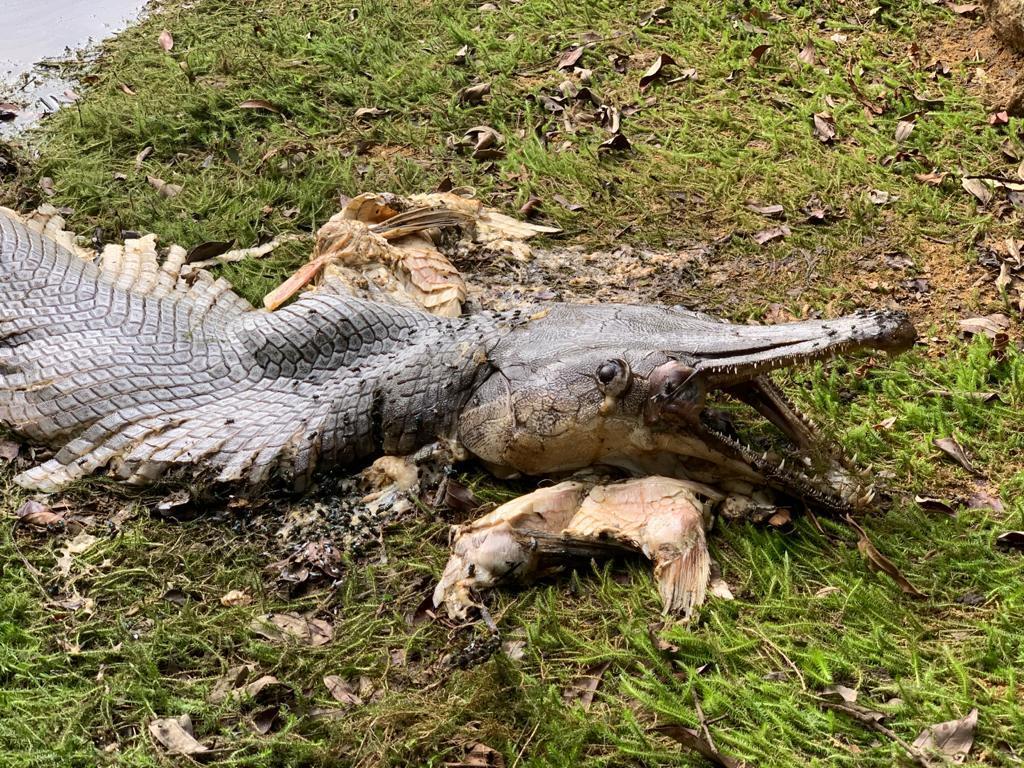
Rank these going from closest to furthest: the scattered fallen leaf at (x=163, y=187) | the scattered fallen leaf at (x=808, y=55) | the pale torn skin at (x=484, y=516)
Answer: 1. the pale torn skin at (x=484, y=516)
2. the scattered fallen leaf at (x=163, y=187)
3. the scattered fallen leaf at (x=808, y=55)

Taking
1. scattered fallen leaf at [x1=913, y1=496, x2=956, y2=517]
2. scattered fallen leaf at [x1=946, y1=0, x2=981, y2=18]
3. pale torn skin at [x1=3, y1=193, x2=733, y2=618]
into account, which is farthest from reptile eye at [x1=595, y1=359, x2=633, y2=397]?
scattered fallen leaf at [x1=946, y1=0, x2=981, y2=18]

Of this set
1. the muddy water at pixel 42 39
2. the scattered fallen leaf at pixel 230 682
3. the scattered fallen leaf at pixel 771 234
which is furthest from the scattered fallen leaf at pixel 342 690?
the muddy water at pixel 42 39

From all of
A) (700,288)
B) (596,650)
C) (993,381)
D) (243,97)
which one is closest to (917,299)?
(993,381)

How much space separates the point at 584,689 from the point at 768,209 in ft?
9.91

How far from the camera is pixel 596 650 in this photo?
322 centimetres

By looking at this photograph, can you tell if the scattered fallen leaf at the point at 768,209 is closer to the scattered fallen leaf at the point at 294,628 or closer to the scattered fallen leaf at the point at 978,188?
the scattered fallen leaf at the point at 978,188

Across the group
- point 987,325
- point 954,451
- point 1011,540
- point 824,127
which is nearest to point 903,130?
point 824,127

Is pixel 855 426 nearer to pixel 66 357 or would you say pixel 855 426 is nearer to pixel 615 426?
pixel 615 426

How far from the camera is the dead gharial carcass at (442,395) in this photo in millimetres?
3439

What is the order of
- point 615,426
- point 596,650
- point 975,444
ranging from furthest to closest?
point 975,444
point 615,426
point 596,650

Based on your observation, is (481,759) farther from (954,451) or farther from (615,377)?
(954,451)

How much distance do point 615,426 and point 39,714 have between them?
2.07m

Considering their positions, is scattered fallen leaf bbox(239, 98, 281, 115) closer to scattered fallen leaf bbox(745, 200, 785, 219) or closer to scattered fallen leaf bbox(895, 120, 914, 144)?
scattered fallen leaf bbox(745, 200, 785, 219)

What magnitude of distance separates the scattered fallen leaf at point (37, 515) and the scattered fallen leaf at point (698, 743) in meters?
2.49
